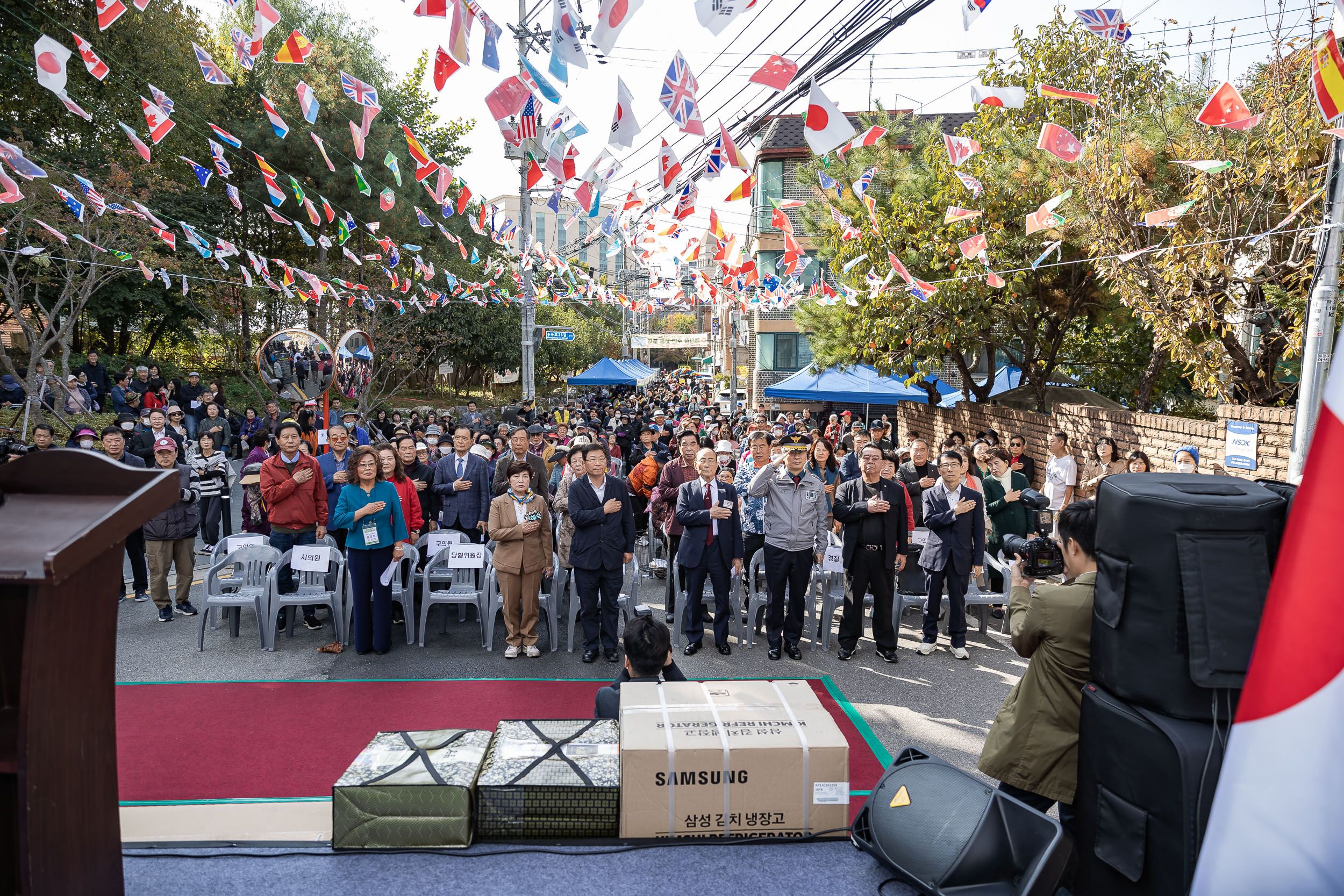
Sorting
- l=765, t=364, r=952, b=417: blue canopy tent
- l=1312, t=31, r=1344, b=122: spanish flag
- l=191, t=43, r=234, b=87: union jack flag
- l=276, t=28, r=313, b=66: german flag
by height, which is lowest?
l=765, t=364, r=952, b=417: blue canopy tent

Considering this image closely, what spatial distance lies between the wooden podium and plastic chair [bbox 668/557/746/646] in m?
4.38

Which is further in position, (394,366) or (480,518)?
(394,366)

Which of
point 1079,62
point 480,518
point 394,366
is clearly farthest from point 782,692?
point 394,366

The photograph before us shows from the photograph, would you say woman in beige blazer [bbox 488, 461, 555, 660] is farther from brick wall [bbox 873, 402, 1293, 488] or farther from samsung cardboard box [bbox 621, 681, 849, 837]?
brick wall [bbox 873, 402, 1293, 488]

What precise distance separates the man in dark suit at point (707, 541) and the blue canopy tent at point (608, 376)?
612 inches

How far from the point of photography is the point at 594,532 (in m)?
5.83

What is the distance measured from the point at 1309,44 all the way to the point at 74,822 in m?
9.88

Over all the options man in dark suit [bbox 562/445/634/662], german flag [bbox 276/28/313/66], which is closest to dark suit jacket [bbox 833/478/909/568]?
man in dark suit [bbox 562/445/634/662]

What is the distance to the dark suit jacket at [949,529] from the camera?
5.96 meters

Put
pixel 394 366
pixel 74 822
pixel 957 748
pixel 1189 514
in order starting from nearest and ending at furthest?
pixel 74 822
pixel 1189 514
pixel 957 748
pixel 394 366

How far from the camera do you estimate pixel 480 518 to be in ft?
25.0

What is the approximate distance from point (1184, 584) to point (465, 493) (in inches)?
252

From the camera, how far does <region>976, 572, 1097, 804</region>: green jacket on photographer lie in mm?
2840

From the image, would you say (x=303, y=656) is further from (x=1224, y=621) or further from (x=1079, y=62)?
(x=1079, y=62)
